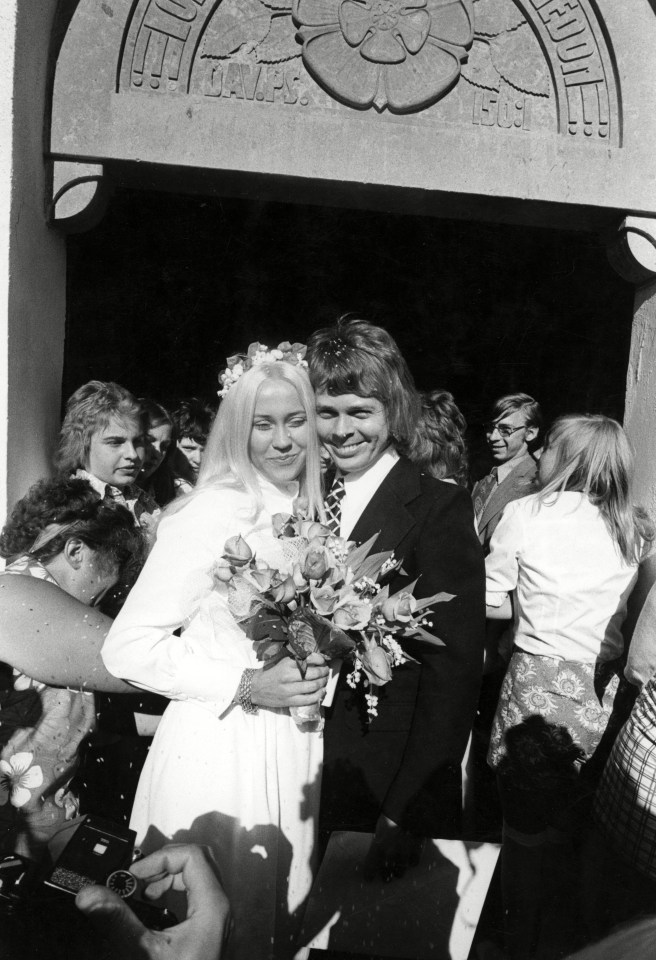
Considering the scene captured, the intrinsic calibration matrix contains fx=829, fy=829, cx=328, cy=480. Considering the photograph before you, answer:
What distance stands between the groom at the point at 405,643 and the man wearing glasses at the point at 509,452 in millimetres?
2168

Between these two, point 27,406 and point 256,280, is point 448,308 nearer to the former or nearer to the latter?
point 256,280

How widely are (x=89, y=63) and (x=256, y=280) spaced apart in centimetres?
316

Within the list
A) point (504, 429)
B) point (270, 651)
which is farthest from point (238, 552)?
point (504, 429)

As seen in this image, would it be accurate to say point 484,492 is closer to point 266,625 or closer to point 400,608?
point 400,608

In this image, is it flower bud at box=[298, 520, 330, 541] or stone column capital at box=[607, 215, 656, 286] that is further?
stone column capital at box=[607, 215, 656, 286]

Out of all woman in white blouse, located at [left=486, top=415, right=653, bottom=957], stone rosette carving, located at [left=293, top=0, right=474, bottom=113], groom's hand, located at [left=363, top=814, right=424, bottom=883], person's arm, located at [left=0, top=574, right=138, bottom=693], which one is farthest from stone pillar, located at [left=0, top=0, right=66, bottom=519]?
woman in white blouse, located at [left=486, top=415, right=653, bottom=957]

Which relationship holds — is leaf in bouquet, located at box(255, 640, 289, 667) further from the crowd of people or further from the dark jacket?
the dark jacket

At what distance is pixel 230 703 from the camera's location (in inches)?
87.2

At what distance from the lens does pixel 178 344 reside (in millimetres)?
6617

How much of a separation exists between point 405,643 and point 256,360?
99cm

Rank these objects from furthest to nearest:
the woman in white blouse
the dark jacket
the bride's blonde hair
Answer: the dark jacket → the woman in white blouse → the bride's blonde hair

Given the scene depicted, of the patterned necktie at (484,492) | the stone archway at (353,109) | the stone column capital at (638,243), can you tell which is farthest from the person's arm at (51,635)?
the patterned necktie at (484,492)

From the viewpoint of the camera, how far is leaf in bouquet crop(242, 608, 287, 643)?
2.10 meters

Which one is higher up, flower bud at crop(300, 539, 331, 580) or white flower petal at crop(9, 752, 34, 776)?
flower bud at crop(300, 539, 331, 580)
